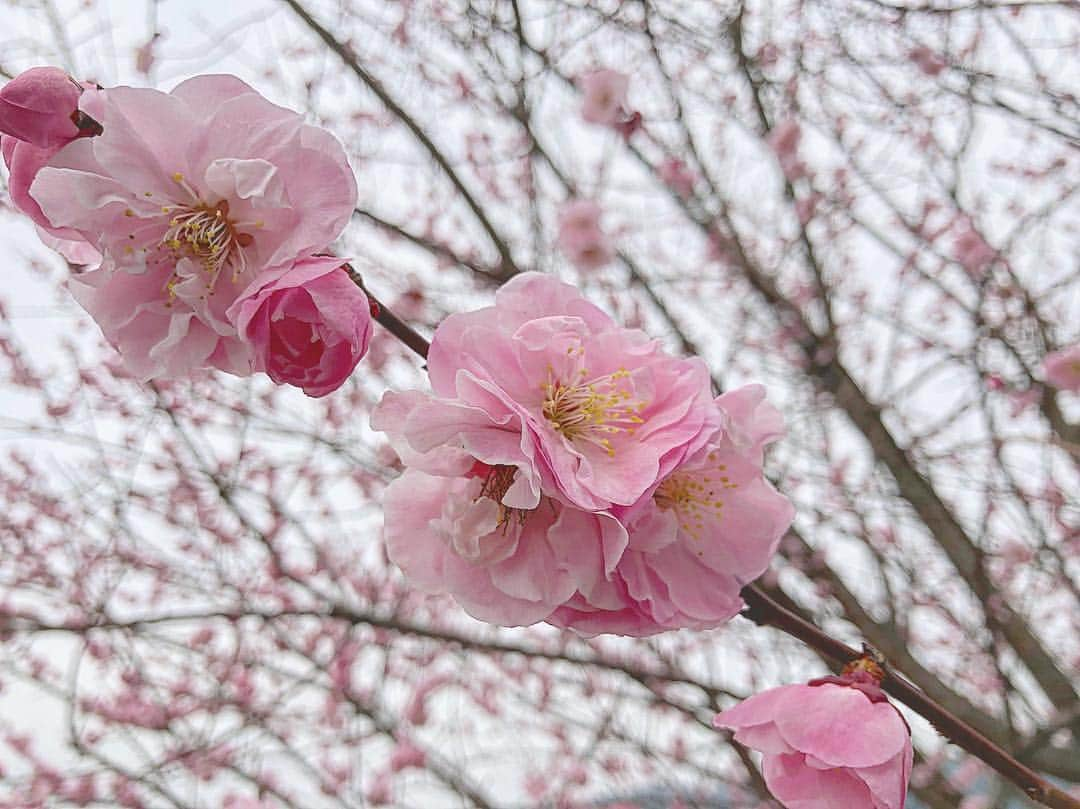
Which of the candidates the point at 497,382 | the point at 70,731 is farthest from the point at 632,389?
the point at 70,731

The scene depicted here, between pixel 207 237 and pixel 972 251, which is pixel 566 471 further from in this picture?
pixel 972 251

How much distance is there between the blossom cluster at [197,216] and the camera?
2.68ft

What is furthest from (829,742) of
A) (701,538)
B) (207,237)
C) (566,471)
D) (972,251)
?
(972,251)

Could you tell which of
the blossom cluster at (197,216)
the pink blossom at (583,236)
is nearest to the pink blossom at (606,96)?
the pink blossom at (583,236)

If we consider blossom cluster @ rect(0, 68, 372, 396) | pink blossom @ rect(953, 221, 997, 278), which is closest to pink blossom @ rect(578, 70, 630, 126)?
pink blossom @ rect(953, 221, 997, 278)

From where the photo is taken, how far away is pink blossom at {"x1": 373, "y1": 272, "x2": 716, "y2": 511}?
32.1 inches

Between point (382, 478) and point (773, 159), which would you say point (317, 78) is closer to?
point (382, 478)

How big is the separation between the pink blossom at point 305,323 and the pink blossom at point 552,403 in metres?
0.08

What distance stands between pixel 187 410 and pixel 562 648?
6.09 ft

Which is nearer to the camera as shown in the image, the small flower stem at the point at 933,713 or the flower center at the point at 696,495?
the small flower stem at the point at 933,713

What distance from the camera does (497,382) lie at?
35.8 inches

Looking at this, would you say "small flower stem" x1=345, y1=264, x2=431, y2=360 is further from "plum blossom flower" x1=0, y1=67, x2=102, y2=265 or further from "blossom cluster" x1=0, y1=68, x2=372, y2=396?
"plum blossom flower" x1=0, y1=67, x2=102, y2=265

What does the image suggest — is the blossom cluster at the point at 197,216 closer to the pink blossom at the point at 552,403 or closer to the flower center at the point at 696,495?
the pink blossom at the point at 552,403

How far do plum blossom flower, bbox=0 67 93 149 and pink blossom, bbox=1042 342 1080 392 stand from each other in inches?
Result: 103
